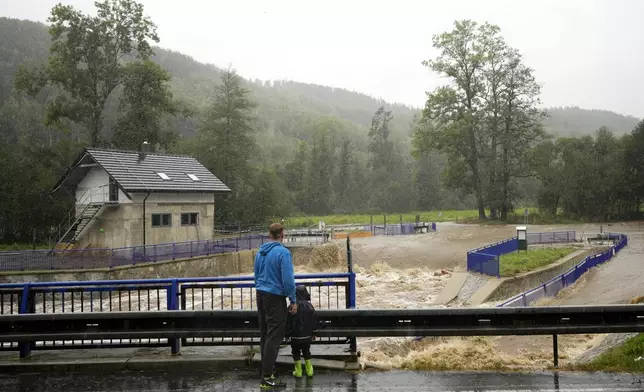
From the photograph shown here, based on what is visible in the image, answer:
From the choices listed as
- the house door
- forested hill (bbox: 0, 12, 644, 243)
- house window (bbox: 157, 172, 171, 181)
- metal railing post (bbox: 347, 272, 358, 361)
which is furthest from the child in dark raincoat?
forested hill (bbox: 0, 12, 644, 243)

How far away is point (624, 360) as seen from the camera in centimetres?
752

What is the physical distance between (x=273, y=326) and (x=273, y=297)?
37 cm

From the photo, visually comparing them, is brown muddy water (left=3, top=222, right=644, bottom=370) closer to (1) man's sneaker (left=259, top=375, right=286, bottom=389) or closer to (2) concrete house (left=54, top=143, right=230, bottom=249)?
(1) man's sneaker (left=259, top=375, right=286, bottom=389)

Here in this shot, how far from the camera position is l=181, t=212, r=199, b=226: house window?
33250 mm

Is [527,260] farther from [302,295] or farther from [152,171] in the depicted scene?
[152,171]

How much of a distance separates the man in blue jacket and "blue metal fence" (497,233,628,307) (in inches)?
443

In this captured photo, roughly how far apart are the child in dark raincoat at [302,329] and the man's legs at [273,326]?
0.19m

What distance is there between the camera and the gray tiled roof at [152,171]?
1209 inches

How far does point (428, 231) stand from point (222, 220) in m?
19.9

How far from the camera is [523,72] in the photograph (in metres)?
57.3

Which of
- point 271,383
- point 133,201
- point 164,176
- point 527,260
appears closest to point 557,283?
point 527,260

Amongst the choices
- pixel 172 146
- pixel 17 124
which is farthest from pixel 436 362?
pixel 17 124

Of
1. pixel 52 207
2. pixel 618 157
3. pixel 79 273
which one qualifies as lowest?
pixel 79 273

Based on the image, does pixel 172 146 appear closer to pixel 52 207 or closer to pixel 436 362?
pixel 52 207
